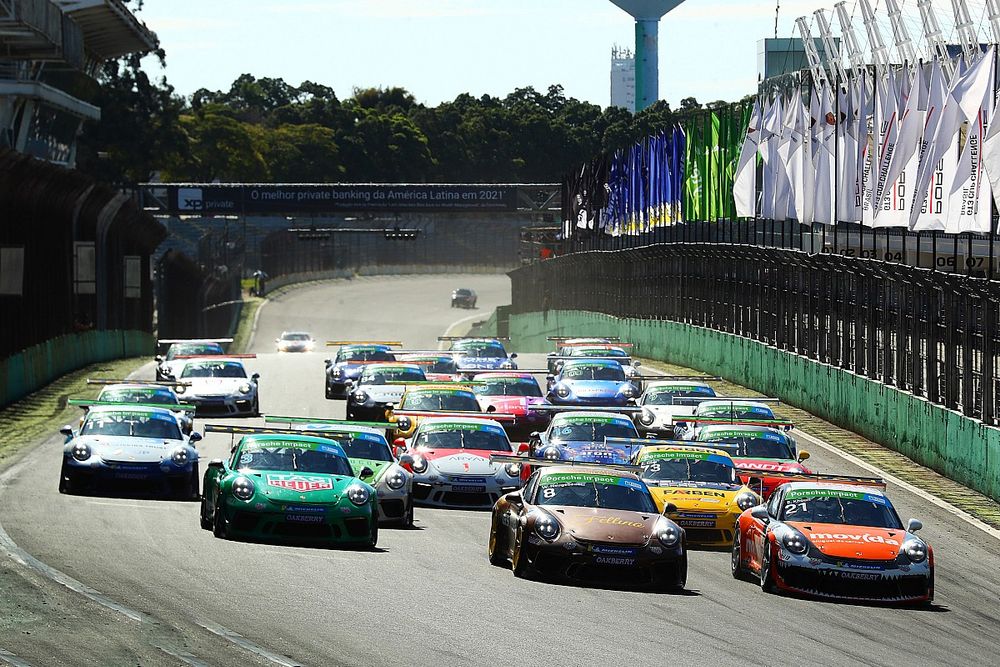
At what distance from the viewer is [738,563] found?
18766 mm

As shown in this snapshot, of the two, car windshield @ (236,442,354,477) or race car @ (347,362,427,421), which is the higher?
car windshield @ (236,442,354,477)

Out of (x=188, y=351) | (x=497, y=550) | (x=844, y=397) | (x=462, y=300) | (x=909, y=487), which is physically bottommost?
(x=909, y=487)

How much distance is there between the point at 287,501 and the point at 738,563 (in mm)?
4730

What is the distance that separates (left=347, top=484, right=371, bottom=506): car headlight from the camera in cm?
1891

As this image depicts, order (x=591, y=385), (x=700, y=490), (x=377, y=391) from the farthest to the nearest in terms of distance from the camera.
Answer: (x=591, y=385) < (x=377, y=391) < (x=700, y=490)

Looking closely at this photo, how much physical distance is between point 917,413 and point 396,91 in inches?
5924

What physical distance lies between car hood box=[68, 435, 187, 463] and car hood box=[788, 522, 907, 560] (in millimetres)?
8698

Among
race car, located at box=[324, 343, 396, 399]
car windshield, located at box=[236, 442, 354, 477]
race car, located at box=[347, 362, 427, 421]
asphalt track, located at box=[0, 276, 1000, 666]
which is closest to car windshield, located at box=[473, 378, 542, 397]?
race car, located at box=[347, 362, 427, 421]

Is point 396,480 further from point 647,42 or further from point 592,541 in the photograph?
point 647,42

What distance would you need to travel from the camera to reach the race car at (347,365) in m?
42.1

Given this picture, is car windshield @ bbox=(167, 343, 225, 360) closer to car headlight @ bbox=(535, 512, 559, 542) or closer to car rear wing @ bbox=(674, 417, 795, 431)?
car rear wing @ bbox=(674, 417, 795, 431)

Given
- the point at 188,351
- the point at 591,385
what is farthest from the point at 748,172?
the point at 188,351

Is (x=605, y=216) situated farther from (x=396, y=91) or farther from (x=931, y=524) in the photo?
(x=396, y=91)

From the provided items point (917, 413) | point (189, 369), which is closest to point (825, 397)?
point (917, 413)
